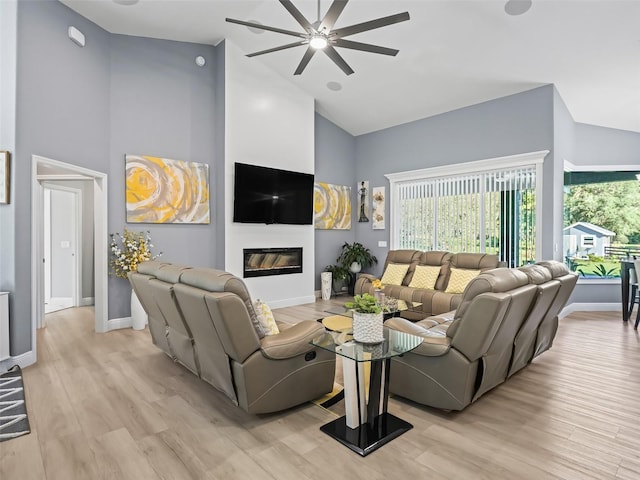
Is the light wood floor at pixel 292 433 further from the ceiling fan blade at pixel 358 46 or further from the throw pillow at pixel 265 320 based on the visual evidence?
the ceiling fan blade at pixel 358 46

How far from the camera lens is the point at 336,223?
7.79m

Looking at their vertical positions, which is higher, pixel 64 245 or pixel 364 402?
pixel 64 245

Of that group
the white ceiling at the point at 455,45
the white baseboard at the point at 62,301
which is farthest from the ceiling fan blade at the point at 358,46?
the white baseboard at the point at 62,301

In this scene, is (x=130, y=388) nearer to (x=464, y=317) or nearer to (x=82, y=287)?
(x=464, y=317)

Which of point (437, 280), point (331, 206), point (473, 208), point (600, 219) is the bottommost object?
point (437, 280)

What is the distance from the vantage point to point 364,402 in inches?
96.1

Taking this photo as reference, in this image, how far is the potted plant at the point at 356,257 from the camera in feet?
25.0

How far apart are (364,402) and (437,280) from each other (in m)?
3.44

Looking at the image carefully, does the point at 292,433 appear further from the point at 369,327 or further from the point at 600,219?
the point at 600,219

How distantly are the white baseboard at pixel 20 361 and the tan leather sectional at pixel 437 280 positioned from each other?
4.16 meters

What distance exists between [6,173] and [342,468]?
4047 mm

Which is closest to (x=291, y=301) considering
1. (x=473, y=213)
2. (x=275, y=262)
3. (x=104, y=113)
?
(x=275, y=262)

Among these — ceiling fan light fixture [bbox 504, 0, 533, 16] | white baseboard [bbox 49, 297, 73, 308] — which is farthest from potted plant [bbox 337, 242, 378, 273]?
white baseboard [bbox 49, 297, 73, 308]

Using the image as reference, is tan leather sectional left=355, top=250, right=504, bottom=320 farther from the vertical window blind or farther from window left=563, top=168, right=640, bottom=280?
window left=563, top=168, right=640, bottom=280
